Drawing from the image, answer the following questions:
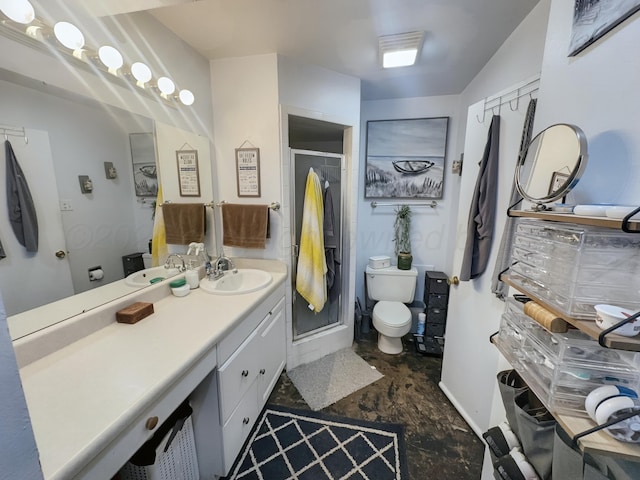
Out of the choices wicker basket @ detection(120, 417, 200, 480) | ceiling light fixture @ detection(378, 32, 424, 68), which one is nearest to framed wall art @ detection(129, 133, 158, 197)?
wicker basket @ detection(120, 417, 200, 480)

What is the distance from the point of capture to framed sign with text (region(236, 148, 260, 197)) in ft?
6.09

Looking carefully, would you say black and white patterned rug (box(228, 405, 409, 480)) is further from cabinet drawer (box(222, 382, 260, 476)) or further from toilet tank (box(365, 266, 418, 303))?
toilet tank (box(365, 266, 418, 303))

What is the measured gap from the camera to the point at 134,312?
3.94 feet

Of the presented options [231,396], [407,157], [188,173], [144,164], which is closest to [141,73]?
[144,164]

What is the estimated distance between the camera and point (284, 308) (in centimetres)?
197

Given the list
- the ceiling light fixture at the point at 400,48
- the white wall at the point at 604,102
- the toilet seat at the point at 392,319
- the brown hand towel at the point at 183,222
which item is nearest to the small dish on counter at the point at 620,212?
the white wall at the point at 604,102

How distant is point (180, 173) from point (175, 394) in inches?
51.9

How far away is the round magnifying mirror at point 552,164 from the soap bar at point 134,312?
1.69m

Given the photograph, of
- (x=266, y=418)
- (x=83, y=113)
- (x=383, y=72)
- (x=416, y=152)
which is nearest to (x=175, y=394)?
(x=266, y=418)

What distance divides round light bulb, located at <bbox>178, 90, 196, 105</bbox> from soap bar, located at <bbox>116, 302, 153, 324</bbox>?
48.8 inches

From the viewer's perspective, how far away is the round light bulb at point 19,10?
32.4 inches

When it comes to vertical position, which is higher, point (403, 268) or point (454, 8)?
point (454, 8)

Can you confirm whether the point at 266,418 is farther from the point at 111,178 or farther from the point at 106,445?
the point at 111,178

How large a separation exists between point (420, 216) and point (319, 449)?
2.11 meters
